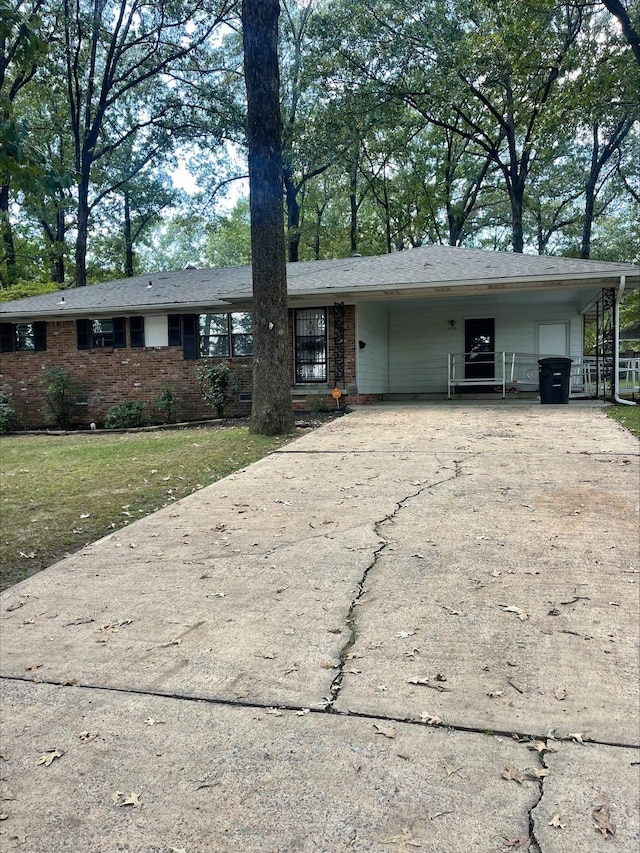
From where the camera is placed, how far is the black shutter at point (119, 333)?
15117 mm

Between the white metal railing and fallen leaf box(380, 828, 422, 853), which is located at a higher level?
the white metal railing

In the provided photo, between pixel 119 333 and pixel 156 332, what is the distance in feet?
3.58

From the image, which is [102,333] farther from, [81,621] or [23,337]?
[81,621]

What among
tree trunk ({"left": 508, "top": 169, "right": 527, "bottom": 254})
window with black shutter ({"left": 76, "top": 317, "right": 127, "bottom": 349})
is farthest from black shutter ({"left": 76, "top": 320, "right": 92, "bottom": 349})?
tree trunk ({"left": 508, "top": 169, "right": 527, "bottom": 254})

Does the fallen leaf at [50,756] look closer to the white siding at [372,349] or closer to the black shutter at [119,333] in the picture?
the white siding at [372,349]

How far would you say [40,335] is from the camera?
15.6m

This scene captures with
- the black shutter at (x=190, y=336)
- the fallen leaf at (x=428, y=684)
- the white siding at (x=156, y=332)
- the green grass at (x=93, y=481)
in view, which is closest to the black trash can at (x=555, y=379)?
the green grass at (x=93, y=481)

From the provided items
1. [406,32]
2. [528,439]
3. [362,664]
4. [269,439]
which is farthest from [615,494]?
[406,32]

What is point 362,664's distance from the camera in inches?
104

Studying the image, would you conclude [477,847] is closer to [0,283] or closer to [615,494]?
[615,494]

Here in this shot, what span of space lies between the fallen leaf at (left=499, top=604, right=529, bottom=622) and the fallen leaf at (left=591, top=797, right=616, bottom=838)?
1173mm

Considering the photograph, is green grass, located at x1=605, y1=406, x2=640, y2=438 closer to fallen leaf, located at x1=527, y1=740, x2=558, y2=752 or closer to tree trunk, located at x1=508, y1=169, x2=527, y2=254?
fallen leaf, located at x1=527, y1=740, x2=558, y2=752

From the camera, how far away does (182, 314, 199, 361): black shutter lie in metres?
14.6

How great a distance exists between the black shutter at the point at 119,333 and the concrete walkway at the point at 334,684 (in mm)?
11320
